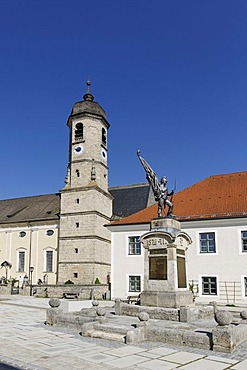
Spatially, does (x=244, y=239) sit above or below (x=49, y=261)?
above

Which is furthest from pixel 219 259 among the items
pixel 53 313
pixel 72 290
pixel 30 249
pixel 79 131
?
pixel 30 249

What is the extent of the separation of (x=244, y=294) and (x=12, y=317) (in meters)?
14.3

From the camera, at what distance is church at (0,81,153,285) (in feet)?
120

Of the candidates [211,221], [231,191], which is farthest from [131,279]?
[231,191]

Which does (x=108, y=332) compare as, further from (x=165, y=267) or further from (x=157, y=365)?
(x=165, y=267)

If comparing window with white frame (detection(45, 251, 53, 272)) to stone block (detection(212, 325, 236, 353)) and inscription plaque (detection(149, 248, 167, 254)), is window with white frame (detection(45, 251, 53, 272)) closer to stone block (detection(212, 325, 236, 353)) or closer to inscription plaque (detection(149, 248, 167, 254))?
inscription plaque (detection(149, 248, 167, 254))

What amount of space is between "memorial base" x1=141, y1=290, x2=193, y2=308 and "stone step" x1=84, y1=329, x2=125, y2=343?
11.8 feet

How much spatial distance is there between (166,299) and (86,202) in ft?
81.2

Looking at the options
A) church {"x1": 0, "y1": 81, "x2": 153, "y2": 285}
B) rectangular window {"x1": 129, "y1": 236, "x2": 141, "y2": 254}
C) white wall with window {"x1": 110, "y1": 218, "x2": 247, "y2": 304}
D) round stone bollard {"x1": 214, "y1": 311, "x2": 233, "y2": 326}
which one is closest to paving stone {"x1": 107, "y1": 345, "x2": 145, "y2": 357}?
round stone bollard {"x1": 214, "y1": 311, "x2": 233, "y2": 326}

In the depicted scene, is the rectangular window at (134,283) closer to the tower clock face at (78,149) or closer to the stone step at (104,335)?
the stone step at (104,335)

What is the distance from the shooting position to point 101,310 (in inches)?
482

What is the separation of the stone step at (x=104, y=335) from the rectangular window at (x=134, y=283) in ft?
53.7

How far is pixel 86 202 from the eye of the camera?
37625 millimetres

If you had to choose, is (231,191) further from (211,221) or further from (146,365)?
(146,365)
